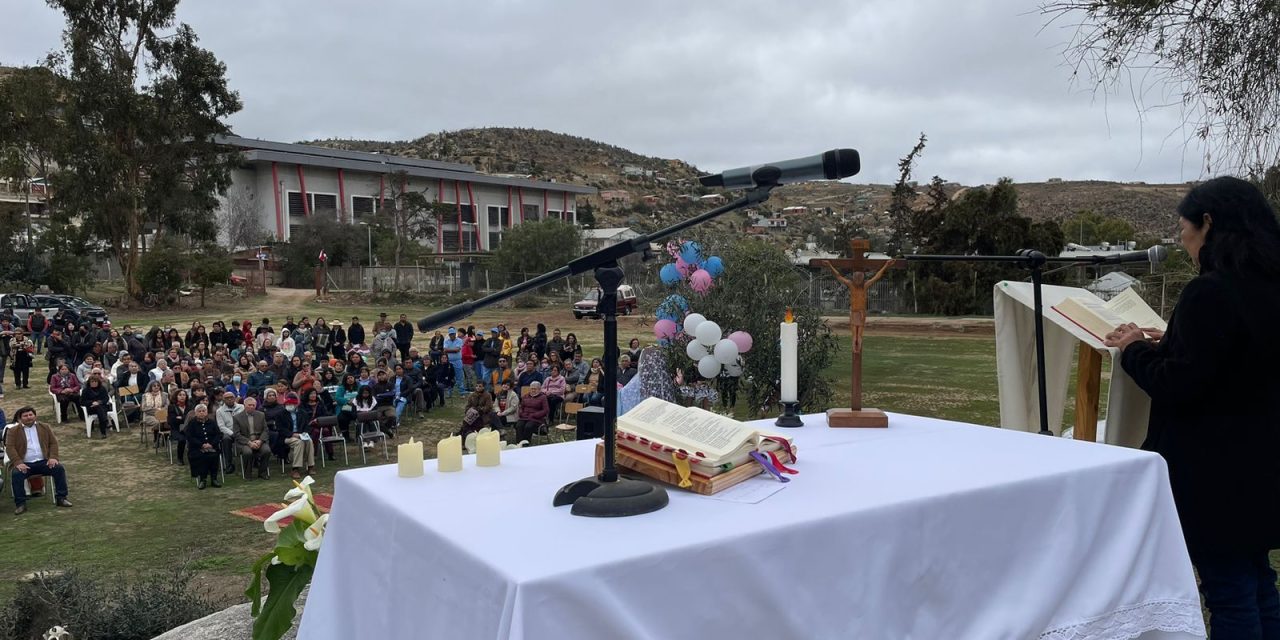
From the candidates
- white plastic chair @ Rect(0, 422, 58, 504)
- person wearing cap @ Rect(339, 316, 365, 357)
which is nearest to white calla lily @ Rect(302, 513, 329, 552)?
white plastic chair @ Rect(0, 422, 58, 504)

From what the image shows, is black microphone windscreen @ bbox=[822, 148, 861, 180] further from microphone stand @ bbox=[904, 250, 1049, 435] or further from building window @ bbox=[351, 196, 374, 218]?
building window @ bbox=[351, 196, 374, 218]

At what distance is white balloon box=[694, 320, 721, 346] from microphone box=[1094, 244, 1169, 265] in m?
5.31

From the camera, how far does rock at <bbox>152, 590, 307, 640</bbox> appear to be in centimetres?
336

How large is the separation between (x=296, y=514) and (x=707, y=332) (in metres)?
6.21

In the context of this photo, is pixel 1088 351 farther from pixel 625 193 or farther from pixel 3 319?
pixel 625 193

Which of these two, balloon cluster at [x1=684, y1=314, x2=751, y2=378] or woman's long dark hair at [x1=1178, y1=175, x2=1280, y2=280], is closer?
Answer: woman's long dark hair at [x1=1178, y1=175, x2=1280, y2=280]

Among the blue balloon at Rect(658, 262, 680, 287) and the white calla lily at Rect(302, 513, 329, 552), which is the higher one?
the blue balloon at Rect(658, 262, 680, 287)

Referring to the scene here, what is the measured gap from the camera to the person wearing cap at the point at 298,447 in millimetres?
11109

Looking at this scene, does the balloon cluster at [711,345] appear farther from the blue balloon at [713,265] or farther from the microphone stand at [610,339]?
the microphone stand at [610,339]

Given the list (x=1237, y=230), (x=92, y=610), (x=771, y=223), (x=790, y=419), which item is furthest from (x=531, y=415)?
(x=771, y=223)

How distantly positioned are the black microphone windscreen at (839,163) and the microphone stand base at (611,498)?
2.77 ft

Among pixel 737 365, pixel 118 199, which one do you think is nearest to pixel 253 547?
pixel 737 365

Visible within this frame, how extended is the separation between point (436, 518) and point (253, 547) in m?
6.92

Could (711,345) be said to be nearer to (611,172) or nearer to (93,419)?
(93,419)
